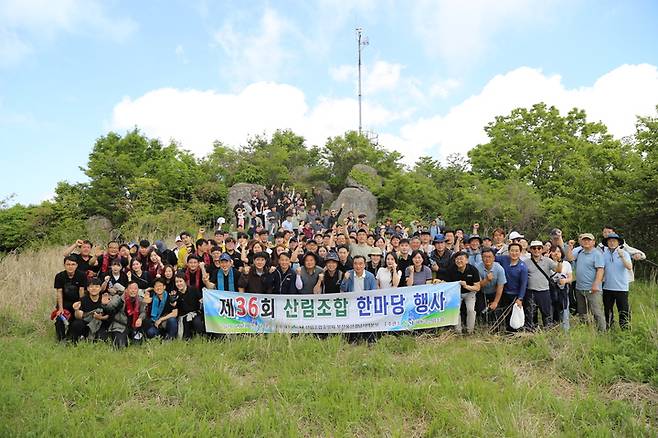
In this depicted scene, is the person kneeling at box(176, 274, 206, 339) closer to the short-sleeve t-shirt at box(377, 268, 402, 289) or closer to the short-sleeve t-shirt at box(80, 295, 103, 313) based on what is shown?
the short-sleeve t-shirt at box(80, 295, 103, 313)

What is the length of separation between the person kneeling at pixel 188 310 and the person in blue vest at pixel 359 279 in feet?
8.27

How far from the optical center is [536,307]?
644cm

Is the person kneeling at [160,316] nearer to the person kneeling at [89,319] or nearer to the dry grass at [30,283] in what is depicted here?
the person kneeling at [89,319]

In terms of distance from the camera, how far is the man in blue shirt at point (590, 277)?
6184mm

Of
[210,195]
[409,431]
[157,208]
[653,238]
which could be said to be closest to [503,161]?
[653,238]

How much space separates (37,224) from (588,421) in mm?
22190

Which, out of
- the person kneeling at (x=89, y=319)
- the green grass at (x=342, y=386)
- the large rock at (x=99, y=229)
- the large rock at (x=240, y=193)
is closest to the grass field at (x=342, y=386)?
the green grass at (x=342, y=386)

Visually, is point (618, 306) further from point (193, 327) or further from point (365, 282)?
point (193, 327)

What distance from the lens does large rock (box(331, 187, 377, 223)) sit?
24078mm

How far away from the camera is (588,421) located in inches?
169

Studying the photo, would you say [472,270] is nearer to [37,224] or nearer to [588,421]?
[588,421]

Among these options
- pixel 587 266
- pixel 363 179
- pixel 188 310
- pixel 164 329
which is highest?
pixel 363 179

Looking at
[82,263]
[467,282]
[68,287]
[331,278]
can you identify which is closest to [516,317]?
[467,282]

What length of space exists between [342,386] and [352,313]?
5.92ft
